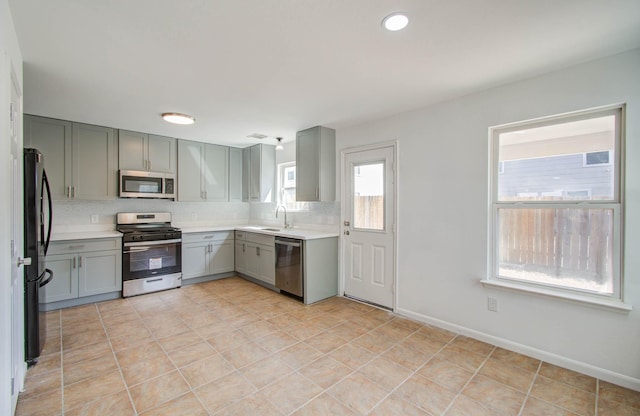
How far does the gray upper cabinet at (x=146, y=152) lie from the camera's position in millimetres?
4227

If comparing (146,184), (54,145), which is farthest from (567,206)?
(54,145)

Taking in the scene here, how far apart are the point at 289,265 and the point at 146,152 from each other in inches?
110

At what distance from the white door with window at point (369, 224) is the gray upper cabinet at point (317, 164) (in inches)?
7.8

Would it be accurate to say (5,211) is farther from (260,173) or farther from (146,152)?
(260,173)

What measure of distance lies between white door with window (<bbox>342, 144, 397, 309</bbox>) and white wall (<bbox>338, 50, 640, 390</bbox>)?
0.46ft

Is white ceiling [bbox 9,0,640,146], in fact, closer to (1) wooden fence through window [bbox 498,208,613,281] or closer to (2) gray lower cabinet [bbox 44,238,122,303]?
(1) wooden fence through window [bbox 498,208,613,281]

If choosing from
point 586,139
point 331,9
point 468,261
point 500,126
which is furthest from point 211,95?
point 586,139

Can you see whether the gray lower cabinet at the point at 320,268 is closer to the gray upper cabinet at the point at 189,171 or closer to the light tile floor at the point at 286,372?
the light tile floor at the point at 286,372

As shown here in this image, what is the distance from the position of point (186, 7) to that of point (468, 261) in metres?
3.00

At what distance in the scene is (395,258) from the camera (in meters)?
3.45

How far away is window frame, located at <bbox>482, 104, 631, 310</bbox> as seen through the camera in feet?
6.92

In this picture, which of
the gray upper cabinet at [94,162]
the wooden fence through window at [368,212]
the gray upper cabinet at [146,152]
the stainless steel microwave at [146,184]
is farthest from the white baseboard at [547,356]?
the gray upper cabinet at [94,162]

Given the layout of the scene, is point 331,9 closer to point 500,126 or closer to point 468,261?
point 500,126

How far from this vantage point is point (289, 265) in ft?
12.9
